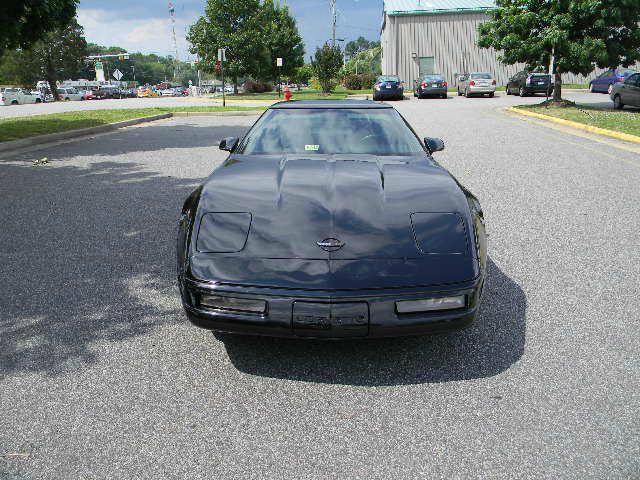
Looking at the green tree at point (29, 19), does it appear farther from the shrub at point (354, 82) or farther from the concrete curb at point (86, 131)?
the shrub at point (354, 82)

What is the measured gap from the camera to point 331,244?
9.59ft

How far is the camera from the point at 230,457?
2.37 metres

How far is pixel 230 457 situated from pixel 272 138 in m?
2.71

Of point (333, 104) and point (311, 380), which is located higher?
point (333, 104)

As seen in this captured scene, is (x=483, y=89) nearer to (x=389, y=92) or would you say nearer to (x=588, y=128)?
(x=389, y=92)

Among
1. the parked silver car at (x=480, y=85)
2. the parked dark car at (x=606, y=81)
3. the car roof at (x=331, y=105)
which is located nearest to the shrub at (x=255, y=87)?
the parked silver car at (x=480, y=85)

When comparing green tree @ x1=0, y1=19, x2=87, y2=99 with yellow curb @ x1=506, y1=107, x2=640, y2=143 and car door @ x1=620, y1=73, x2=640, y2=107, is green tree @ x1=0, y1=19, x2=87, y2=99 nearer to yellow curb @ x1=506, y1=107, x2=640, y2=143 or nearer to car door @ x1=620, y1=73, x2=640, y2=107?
yellow curb @ x1=506, y1=107, x2=640, y2=143

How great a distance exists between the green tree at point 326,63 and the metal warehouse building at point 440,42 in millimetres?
9806

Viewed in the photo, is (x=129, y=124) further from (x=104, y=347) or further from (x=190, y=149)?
(x=104, y=347)

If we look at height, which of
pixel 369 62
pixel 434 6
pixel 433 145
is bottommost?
pixel 433 145

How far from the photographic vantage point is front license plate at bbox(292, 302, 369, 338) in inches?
108

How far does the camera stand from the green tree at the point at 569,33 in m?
18.9

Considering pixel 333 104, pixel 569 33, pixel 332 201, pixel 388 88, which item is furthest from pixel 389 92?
pixel 332 201

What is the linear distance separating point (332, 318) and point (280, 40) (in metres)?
56.4
